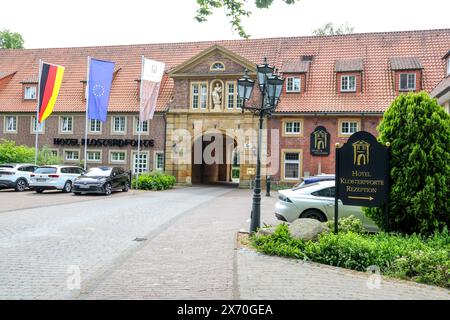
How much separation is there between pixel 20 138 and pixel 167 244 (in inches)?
1234

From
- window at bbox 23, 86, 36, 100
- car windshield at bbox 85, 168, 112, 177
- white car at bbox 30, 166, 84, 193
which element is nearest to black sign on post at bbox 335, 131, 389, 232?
car windshield at bbox 85, 168, 112, 177

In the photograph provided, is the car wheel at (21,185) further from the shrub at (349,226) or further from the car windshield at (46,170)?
the shrub at (349,226)

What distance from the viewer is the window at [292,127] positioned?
102 feet

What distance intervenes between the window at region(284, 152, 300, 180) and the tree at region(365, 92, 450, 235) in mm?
21465

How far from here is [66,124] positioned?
35.9m

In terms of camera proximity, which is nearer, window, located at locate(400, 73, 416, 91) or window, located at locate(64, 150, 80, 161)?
window, located at locate(400, 73, 416, 91)

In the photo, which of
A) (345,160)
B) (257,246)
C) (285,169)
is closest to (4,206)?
(257,246)

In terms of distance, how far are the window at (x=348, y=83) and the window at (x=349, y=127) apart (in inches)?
98.7

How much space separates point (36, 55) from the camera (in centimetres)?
4078

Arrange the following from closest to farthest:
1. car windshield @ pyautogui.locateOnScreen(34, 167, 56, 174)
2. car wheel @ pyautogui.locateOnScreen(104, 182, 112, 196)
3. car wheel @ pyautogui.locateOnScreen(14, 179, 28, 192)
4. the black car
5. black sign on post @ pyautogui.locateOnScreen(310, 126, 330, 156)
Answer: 1. the black car
2. car wheel @ pyautogui.locateOnScreen(104, 182, 112, 196)
3. car windshield @ pyautogui.locateOnScreen(34, 167, 56, 174)
4. car wheel @ pyautogui.locateOnScreen(14, 179, 28, 192)
5. black sign on post @ pyautogui.locateOnScreen(310, 126, 330, 156)

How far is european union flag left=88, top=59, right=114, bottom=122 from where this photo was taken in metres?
27.1

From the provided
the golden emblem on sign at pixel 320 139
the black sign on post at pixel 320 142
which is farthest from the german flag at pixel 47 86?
the golden emblem on sign at pixel 320 139

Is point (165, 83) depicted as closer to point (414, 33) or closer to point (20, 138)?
point (20, 138)

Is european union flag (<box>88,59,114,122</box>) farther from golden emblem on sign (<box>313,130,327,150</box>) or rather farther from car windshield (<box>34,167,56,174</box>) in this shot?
golden emblem on sign (<box>313,130,327,150</box>)
